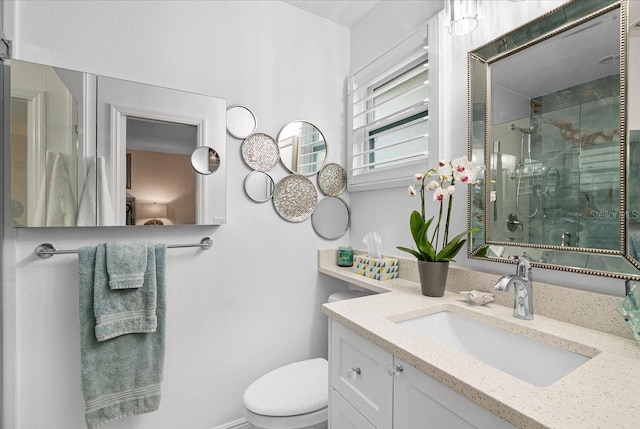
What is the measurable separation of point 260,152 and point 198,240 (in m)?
0.58

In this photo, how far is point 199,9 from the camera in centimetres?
157

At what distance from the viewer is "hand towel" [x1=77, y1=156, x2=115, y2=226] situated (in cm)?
129

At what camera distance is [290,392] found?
136cm

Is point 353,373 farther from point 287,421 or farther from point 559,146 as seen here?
point 559,146

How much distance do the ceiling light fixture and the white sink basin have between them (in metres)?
1.05

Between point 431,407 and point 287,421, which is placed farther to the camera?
point 287,421

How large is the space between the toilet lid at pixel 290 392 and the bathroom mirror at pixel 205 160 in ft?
3.40

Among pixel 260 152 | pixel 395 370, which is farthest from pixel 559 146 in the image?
pixel 260 152

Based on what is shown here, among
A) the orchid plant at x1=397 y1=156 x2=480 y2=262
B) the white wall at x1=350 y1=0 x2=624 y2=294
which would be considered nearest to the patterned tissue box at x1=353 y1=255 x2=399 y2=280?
the white wall at x1=350 y1=0 x2=624 y2=294

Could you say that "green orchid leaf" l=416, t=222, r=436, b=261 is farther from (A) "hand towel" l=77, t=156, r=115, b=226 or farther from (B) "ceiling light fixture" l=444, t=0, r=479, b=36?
(A) "hand towel" l=77, t=156, r=115, b=226

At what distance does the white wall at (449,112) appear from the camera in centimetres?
104

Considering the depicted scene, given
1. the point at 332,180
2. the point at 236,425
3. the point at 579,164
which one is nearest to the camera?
the point at 579,164

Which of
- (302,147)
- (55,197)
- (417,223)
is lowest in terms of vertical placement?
(417,223)

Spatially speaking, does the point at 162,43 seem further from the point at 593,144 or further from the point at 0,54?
the point at 593,144
